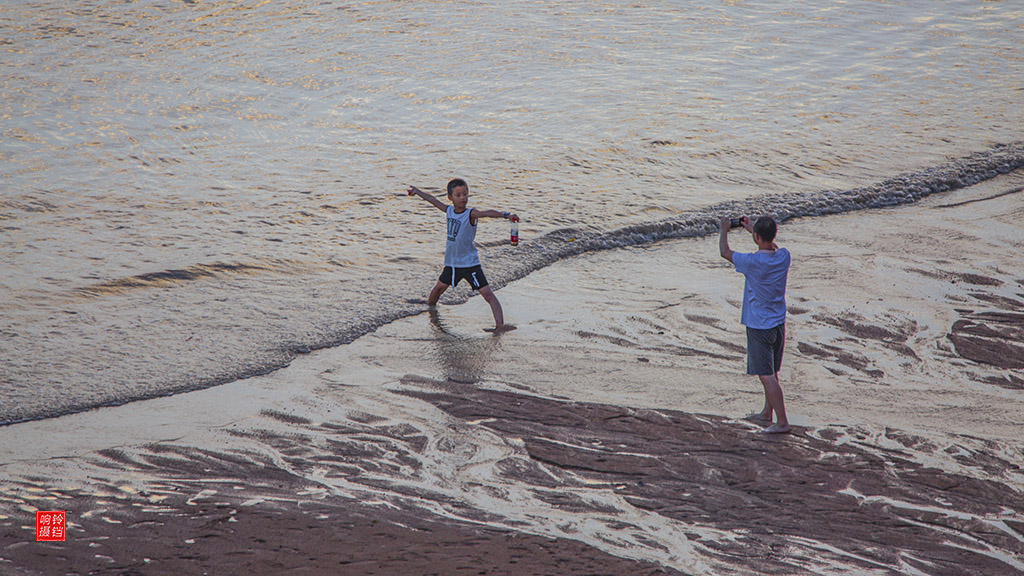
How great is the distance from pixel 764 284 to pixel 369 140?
32.5 ft

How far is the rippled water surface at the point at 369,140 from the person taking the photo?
28.3 feet

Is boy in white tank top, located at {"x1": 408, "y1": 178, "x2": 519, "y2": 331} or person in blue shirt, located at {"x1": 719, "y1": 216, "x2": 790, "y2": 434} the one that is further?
boy in white tank top, located at {"x1": 408, "y1": 178, "x2": 519, "y2": 331}

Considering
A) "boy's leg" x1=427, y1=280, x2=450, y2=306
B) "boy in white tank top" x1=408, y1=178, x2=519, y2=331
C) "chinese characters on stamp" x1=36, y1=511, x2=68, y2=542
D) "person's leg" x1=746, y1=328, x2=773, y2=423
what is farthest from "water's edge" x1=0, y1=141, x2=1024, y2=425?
"person's leg" x1=746, y1=328, x2=773, y2=423

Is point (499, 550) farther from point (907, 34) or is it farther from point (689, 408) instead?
point (907, 34)

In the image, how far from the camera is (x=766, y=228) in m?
5.88

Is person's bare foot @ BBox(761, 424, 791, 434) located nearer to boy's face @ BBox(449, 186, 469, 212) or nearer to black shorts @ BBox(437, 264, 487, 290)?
black shorts @ BBox(437, 264, 487, 290)

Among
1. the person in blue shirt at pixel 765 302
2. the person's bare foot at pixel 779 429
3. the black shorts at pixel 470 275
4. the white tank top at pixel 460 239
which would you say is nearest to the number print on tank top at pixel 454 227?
the white tank top at pixel 460 239

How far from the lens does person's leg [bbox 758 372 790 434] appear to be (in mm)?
6012

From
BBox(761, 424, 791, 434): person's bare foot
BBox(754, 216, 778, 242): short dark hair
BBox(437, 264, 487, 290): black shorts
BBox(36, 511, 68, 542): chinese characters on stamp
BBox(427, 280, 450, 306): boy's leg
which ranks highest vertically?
BBox(754, 216, 778, 242): short dark hair

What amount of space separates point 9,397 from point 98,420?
0.84 meters

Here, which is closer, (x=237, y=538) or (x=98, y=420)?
(x=237, y=538)

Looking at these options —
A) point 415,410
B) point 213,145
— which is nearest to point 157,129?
point 213,145

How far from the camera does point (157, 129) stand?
14.5m

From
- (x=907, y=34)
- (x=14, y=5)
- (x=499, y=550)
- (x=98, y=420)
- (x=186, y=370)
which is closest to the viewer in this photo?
(x=499, y=550)
